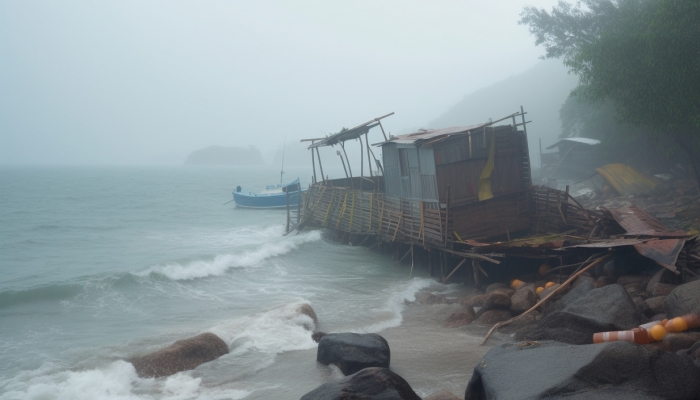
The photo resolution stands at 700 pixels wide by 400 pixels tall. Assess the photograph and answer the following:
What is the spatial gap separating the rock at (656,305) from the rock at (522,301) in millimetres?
2646

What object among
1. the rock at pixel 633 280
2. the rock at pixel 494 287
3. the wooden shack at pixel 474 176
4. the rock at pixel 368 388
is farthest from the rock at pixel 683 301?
the wooden shack at pixel 474 176

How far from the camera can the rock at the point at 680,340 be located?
24.3 ft

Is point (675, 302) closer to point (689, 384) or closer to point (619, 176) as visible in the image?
point (689, 384)

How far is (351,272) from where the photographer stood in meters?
20.4

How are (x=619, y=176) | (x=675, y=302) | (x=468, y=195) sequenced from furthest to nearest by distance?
(x=619, y=176) < (x=468, y=195) < (x=675, y=302)

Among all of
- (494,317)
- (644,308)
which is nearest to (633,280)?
(644,308)

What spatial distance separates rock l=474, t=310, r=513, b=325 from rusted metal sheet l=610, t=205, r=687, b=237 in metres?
3.91

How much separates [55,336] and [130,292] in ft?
15.7

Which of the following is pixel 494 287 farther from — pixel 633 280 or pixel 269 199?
pixel 269 199

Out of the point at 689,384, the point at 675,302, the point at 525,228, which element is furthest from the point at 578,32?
the point at 689,384

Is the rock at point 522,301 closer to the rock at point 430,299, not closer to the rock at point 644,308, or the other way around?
the rock at point 644,308

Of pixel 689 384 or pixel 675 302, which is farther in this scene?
pixel 675 302

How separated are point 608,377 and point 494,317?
629 centimetres

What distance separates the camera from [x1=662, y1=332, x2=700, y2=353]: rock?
7406 millimetres
